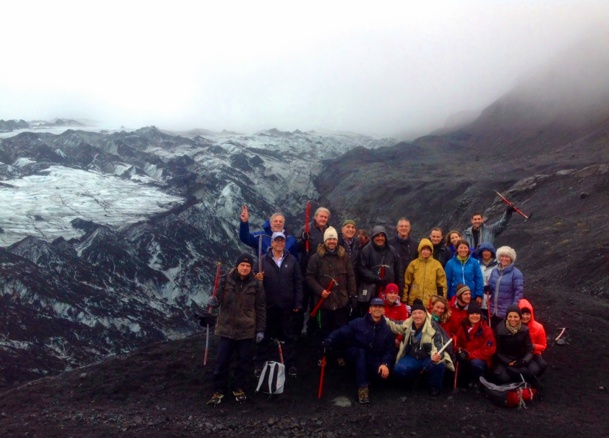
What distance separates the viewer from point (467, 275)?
6.70m

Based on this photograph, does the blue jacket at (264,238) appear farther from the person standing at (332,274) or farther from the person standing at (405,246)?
the person standing at (405,246)

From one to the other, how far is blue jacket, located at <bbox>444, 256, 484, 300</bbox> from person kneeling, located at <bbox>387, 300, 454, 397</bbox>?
109cm

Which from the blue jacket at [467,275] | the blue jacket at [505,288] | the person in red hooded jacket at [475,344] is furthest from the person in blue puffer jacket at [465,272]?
the person in red hooded jacket at [475,344]

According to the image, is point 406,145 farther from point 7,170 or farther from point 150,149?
point 7,170

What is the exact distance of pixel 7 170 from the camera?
3105 centimetres

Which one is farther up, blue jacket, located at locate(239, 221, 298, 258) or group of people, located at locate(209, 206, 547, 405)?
blue jacket, located at locate(239, 221, 298, 258)

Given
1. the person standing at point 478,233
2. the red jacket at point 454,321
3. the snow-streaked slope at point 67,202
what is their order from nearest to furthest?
1. the red jacket at point 454,321
2. the person standing at point 478,233
3. the snow-streaked slope at point 67,202

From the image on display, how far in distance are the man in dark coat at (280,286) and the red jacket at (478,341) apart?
220 centimetres

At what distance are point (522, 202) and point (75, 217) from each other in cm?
2368

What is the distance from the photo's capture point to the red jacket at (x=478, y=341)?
5984 millimetres

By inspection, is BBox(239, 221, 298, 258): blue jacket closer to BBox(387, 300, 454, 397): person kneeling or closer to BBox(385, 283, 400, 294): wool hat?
BBox(385, 283, 400, 294): wool hat

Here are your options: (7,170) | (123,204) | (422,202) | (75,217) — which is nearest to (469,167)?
(422,202)

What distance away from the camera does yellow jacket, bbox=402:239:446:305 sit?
6.58 m

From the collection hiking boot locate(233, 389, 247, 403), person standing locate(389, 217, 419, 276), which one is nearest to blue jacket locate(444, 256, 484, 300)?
person standing locate(389, 217, 419, 276)
